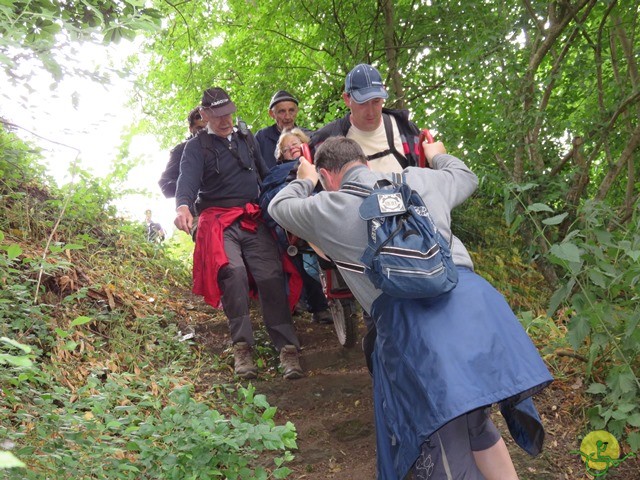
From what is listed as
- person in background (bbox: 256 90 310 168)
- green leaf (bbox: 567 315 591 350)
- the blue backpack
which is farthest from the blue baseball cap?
person in background (bbox: 256 90 310 168)

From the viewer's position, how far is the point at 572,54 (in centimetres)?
893

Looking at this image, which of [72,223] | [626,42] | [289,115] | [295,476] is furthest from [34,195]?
[626,42]

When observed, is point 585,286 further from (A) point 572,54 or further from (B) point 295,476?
(A) point 572,54

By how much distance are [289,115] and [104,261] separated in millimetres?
2423

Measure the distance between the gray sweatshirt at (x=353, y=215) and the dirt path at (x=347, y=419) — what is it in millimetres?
1512

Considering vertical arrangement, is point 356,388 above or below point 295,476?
above

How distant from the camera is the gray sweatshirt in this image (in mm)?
3168

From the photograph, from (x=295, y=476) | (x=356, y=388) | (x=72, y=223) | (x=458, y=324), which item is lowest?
(x=295, y=476)

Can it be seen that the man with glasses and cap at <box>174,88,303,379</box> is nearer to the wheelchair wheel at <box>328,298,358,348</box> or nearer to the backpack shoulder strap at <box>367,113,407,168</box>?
the wheelchair wheel at <box>328,298,358,348</box>

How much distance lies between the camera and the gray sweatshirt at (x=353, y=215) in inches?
125

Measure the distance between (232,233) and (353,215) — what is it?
9.61 ft

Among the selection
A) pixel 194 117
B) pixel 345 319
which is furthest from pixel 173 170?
pixel 345 319

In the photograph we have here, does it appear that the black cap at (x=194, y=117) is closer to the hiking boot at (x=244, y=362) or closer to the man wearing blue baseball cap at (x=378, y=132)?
the man wearing blue baseball cap at (x=378, y=132)

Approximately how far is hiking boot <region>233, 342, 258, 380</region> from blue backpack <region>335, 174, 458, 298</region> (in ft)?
8.97
